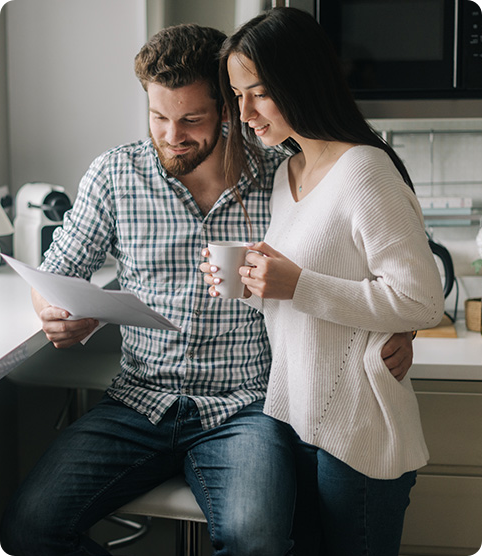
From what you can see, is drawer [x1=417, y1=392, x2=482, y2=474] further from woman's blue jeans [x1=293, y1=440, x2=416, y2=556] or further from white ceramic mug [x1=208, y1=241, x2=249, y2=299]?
white ceramic mug [x1=208, y1=241, x2=249, y2=299]

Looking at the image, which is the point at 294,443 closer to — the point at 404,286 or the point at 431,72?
the point at 404,286

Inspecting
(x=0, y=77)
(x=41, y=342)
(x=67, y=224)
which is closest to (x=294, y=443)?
(x=41, y=342)

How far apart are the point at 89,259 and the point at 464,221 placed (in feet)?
4.06

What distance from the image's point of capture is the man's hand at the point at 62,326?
1.39 m

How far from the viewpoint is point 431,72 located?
1.59 m

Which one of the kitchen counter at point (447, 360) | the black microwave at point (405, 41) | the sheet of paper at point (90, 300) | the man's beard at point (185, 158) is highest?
the black microwave at point (405, 41)

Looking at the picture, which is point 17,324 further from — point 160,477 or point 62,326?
point 160,477

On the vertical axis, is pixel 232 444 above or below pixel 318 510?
above

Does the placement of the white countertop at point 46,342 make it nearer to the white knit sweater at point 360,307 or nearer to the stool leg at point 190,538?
A: the white knit sweater at point 360,307

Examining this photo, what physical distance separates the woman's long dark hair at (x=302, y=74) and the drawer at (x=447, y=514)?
892 mm

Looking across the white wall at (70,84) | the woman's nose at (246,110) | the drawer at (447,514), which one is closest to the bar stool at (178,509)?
the drawer at (447,514)

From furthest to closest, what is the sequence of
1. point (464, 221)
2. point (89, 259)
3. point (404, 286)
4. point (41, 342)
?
point (464, 221)
point (89, 259)
point (41, 342)
point (404, 286)

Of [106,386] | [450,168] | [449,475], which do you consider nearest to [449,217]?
[450,168]

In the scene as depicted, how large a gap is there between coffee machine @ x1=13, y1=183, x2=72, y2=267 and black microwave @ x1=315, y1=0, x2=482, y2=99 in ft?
3.24
